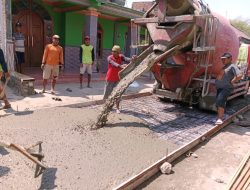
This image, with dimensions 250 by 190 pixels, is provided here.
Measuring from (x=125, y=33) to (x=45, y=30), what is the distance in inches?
244

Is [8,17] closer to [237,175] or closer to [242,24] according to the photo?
[237,175]

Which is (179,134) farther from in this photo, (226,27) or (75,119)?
(226,27)

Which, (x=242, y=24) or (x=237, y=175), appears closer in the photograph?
(x=237, y=175)

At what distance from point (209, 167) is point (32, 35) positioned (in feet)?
35.2

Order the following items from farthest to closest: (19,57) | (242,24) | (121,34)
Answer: (242,24), (121,34), (19,57)

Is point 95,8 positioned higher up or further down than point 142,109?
higher up

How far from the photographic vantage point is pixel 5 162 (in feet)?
11.9

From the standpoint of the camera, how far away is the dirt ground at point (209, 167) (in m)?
3.82

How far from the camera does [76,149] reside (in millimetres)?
4219

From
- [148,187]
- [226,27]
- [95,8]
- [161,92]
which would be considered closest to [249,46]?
[226,27]

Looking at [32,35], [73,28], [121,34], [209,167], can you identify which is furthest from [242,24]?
[209,167]

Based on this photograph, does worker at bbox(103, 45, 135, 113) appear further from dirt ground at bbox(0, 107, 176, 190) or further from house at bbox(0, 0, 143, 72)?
house at bbox(0, 0, 143, 72)

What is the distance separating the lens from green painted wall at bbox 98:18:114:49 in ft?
52.0

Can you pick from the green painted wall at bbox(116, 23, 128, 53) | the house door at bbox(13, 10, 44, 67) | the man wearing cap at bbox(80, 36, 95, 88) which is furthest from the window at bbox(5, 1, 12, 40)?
the green painted wall at bbox(116, 23, 128, 53)
